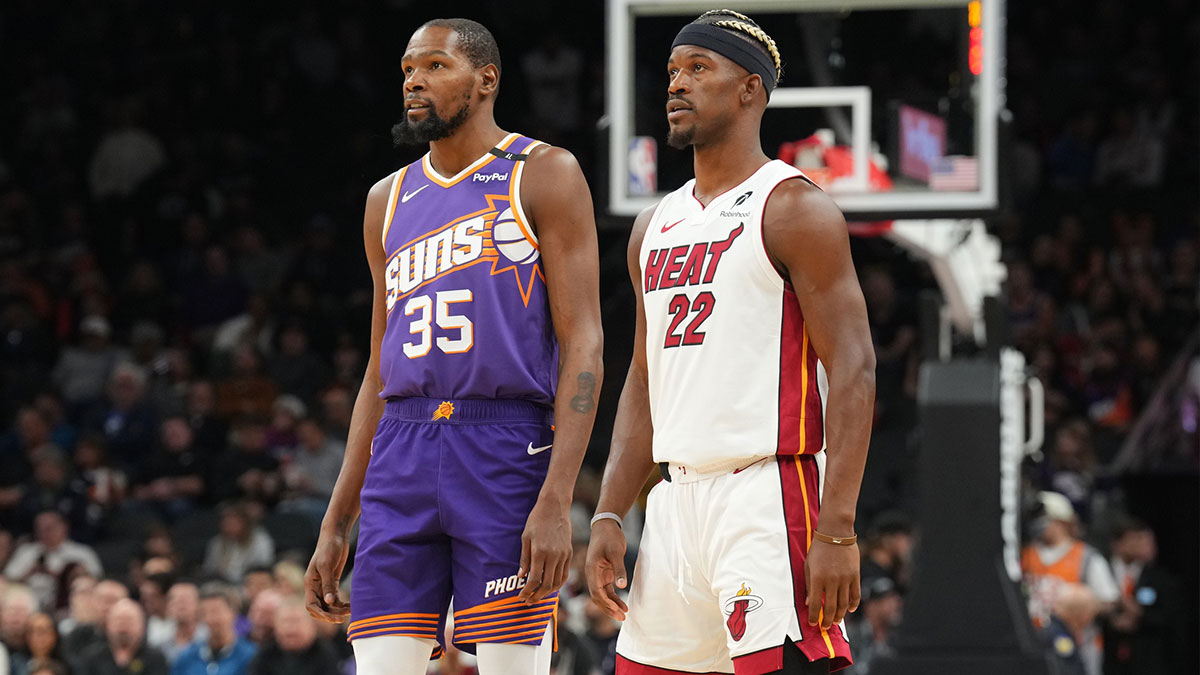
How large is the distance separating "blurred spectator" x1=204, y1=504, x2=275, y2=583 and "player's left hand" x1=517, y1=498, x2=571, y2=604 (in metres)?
8.40

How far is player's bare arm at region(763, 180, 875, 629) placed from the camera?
152 inches

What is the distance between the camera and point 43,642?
10.6 metres

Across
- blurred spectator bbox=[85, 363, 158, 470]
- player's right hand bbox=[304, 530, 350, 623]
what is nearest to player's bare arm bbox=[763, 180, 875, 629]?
player's right hand bbox=[304, 530, 350, 623]

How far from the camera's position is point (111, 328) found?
15.5 m

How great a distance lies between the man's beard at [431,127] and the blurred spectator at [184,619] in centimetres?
723

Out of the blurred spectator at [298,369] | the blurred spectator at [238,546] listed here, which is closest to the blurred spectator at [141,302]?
the blurred spectator at [298,369]

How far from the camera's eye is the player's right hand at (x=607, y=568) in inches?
164

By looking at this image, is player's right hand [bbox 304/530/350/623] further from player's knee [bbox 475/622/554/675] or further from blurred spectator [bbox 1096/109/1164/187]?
blurred spectator [bbox 1096/109/1164/187]

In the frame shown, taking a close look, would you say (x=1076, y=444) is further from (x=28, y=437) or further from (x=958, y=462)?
(x=28, y=437)

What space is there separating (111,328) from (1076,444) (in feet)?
27.6

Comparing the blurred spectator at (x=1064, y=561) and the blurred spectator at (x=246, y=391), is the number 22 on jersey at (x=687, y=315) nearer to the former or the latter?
the blurred spectator at (x=1064, y=561)

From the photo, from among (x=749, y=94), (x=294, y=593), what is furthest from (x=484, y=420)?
(x=294, y=593)

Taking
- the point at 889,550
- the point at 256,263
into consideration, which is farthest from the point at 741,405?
the point at 256,263

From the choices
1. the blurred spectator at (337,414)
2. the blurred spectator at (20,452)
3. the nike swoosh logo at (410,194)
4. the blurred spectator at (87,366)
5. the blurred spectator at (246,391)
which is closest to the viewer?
the nike swoosh logo at (410,194)
